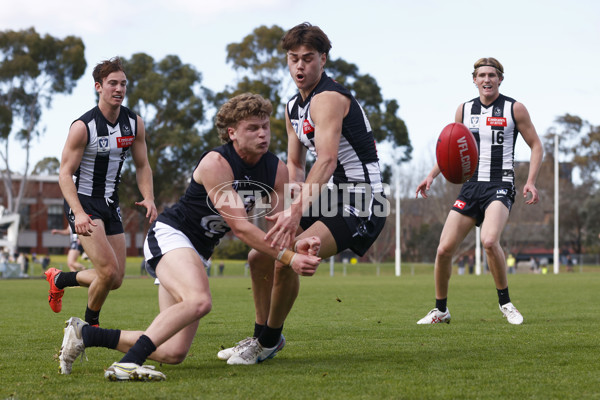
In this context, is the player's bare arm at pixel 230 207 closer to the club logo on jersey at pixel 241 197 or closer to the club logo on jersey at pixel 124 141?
the club logo on jersey at pixel 241 197

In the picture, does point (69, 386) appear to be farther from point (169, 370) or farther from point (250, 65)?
point (250, 65)

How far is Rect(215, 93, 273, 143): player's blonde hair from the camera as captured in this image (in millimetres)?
4762

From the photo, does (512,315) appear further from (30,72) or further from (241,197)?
(30,72)

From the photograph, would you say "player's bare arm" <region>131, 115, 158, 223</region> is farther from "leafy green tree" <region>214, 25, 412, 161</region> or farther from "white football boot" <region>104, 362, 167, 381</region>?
"leafy green tree" <region>214, 25, 412, 161</region>


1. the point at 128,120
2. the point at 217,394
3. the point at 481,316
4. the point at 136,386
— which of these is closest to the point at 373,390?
the point at 217,394

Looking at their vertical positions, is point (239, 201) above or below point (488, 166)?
below

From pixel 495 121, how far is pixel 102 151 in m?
4.35

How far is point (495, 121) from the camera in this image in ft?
27.4

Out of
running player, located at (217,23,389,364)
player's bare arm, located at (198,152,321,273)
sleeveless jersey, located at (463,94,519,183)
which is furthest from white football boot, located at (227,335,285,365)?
sleeveless jersey, located at (463,94,519,183)

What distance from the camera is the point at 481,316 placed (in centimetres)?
914

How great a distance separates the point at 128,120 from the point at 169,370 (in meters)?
2.81

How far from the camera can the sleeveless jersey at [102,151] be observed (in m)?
6.69

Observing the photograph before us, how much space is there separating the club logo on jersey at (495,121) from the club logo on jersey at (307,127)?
3710 mm

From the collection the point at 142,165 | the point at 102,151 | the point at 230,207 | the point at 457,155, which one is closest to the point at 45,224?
the point at 142,165
